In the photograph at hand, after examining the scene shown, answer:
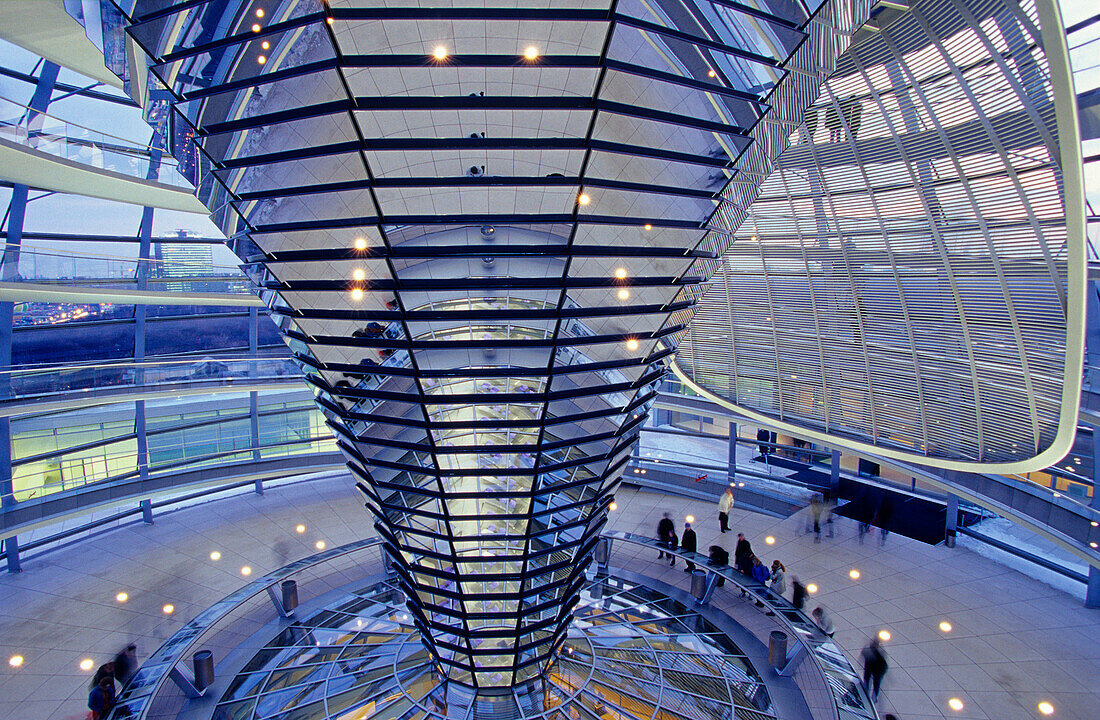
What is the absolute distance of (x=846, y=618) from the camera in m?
14.3

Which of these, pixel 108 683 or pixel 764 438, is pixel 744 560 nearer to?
pixel 108 683

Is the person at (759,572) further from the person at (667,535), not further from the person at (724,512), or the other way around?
the person at (724,512)

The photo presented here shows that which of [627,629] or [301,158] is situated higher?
[301,158]

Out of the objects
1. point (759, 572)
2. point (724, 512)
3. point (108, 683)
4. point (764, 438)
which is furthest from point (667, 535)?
point (108, 683)

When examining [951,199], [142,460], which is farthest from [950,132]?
[142,460]

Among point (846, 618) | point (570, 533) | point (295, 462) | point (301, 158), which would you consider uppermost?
point (301, 158)

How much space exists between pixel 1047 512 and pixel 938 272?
17.9 ft

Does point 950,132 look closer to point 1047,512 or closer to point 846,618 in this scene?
point 1047,512

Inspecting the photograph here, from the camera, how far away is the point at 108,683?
35.4 ft

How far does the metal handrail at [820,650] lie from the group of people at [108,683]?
37.8 ft

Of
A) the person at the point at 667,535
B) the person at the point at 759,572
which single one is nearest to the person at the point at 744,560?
the person at the point at 759,572

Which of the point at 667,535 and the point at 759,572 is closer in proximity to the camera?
the point at 759,572

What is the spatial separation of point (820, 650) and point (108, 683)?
12594mm

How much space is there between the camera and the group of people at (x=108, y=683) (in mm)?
10477
